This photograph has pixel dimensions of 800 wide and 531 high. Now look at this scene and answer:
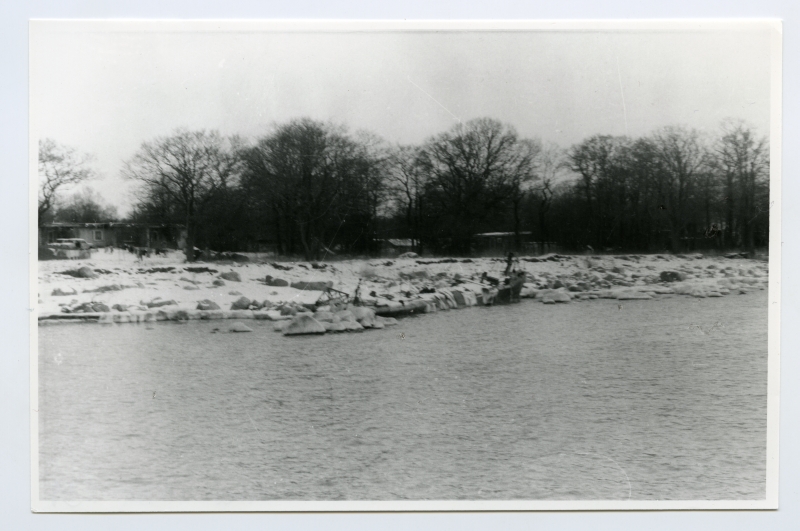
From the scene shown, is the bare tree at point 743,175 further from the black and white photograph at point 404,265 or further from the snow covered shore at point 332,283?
the snow covered shore at point 332,283

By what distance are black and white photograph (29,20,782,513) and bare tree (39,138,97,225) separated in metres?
0.01

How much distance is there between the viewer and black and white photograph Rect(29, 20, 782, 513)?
2.45 m

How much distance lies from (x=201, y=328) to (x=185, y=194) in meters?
0.61

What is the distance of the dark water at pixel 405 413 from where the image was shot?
2.43m

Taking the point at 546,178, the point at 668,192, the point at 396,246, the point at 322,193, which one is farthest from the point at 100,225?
the point at 668,192

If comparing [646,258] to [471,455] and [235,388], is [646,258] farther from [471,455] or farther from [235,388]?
[235,388]

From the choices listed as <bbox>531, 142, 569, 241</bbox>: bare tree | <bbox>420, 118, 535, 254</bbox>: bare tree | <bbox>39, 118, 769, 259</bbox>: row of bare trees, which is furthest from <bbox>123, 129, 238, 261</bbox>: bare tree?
<bbox>531, 142, 569, 241</bbox>: bare tree

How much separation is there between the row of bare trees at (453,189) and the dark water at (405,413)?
0.40m

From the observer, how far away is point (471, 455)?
243 centimetres

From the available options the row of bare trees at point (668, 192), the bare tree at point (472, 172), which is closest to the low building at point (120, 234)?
the bare tree at point (472, 172)

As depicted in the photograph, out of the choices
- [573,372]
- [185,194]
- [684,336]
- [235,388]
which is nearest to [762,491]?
[684,336]

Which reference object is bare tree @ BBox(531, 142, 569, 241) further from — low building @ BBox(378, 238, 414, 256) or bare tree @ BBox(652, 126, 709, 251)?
low building @ BBox(378, 238, 414, 256)

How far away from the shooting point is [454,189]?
2.63m

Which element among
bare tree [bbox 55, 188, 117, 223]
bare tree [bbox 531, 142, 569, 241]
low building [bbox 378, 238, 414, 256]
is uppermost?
bare tree [bbox 531, 142, 569, 241]
